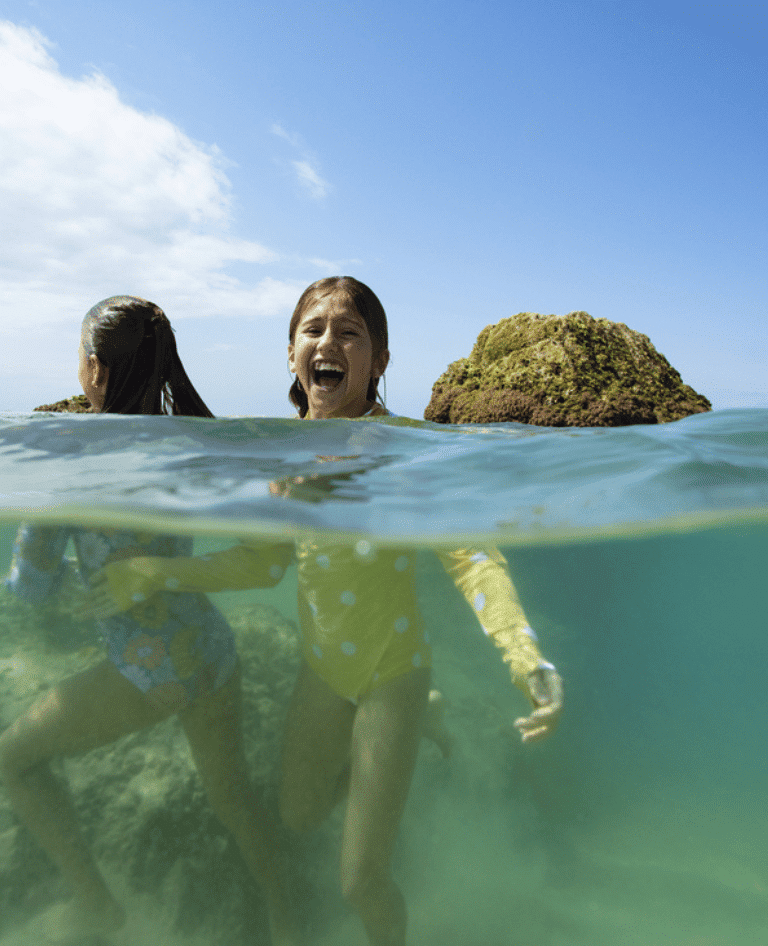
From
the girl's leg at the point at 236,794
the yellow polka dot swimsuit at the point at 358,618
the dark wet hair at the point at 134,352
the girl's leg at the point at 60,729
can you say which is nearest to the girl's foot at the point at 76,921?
the girl's leg at the point at 60,729

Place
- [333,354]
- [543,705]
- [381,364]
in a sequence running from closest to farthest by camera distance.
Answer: [543,705] → [333,354] → [381,364]

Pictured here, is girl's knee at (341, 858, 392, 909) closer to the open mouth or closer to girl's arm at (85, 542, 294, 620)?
girl's arm at (85, 542, 294, 620)

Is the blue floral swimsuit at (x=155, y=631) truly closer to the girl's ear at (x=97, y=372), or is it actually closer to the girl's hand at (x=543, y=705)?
the girl's ear at (x=97, y=372)

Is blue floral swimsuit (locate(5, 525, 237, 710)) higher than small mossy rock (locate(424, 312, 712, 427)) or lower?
lower

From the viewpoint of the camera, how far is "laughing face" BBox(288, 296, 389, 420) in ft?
13.8

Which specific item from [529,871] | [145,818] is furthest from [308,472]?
[529,871]

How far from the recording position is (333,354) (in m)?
4.20

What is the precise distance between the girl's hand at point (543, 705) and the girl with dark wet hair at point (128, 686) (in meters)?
1.86

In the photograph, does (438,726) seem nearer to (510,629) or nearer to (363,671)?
(363,671)

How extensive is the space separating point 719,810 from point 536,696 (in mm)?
4052

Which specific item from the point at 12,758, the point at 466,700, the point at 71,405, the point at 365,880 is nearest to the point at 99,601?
the point at 12,758

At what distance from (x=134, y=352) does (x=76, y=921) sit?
153 inches

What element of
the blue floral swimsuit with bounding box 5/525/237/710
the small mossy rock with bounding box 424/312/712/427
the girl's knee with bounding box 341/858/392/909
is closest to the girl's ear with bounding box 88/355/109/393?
the blue floral swimsuit with bounding box 5/525/237/710

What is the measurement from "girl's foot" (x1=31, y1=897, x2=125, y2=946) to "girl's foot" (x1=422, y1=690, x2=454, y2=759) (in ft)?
8.65
